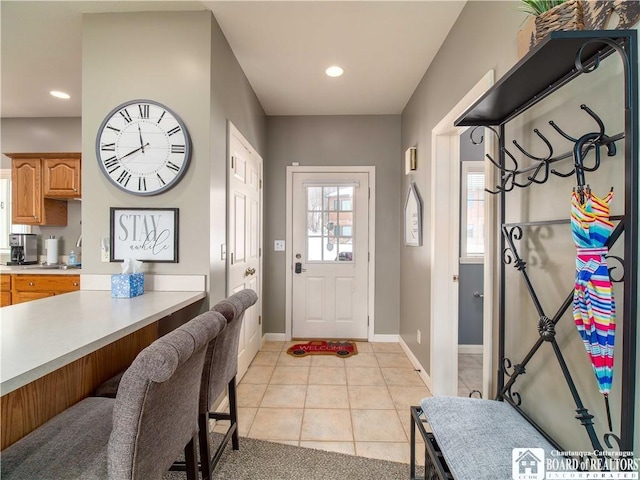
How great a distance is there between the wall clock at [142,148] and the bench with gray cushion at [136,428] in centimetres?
124

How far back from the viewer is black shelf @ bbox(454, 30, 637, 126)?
82 centimetres

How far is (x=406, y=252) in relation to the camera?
3.37 metres

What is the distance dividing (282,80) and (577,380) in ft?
9.64

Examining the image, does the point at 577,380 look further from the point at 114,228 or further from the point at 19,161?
the point at 19,161

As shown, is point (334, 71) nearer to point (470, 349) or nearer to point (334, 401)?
point (334, 401)

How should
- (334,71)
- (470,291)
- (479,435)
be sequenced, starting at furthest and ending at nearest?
(470,291) → (334,71) → (479,435)

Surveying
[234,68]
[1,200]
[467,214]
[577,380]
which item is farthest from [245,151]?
[1,200]

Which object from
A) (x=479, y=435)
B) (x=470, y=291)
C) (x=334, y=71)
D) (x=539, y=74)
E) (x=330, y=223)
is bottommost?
(x=479, y=435)

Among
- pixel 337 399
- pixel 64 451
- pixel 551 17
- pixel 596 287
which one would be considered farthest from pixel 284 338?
pixel 551 17

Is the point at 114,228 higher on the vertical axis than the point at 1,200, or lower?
lower

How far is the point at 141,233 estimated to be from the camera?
6.57ft

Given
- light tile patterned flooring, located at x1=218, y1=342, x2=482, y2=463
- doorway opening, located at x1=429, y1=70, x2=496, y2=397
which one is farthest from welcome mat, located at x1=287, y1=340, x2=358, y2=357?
doorway opening, located at x1=429, y1=70, x2=496, y2=397

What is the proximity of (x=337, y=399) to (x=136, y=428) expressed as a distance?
Result: 1.83 metres

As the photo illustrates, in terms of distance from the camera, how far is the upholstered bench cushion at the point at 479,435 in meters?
0.95
